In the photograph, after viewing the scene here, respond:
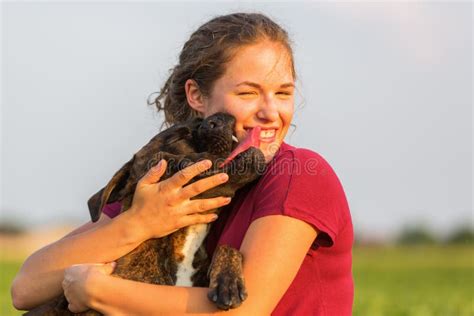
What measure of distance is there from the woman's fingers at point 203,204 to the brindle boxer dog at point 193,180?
65 millimetres

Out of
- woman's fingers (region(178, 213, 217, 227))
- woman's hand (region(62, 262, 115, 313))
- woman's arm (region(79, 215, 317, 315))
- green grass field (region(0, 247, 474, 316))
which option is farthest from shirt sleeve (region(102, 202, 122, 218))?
green grass field (region(0, 247, 474, 316))

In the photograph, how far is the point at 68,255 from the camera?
4.72m

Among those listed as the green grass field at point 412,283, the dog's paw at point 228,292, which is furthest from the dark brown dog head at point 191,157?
the green grass field at point 412,283

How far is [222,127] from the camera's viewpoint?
4.54 metres

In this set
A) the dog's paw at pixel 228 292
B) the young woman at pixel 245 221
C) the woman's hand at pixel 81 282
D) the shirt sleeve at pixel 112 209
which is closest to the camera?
the dog's paw at pixel 228 292

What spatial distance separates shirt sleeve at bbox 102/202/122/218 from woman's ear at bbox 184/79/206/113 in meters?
0.77

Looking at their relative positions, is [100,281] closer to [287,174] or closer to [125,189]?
[125,189]

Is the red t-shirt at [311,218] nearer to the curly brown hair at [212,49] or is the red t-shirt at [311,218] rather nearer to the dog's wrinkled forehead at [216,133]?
the dog's wrinkled forehead at [216,133]

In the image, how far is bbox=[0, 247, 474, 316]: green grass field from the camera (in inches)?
536

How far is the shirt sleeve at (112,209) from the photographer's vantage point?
4996 mm

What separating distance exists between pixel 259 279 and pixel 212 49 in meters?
1.58

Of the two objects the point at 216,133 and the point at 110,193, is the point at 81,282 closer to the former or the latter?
the point at 110,193

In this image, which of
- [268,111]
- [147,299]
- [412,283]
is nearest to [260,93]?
[268,111]

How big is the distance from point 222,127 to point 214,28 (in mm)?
906
